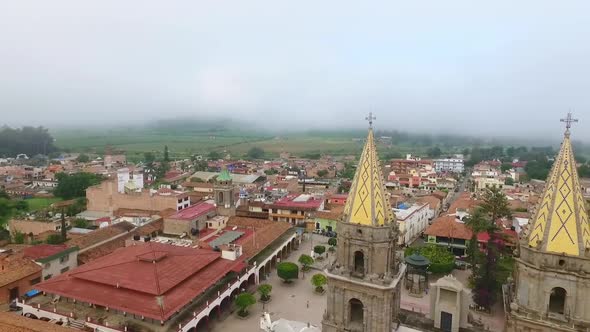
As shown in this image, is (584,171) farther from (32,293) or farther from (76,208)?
(32,293)

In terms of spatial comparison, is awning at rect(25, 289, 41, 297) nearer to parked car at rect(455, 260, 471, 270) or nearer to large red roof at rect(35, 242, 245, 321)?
large red roof at rect(35, 242, 245, 321)

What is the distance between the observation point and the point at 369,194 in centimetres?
1775

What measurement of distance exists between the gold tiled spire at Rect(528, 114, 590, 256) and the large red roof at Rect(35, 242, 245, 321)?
20532 millimetres

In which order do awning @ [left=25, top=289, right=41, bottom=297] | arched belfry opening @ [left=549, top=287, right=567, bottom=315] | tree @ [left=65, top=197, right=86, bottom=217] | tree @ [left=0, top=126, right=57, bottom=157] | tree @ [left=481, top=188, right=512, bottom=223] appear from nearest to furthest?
arched belfry opening @ [left=549, top=287, right=567, bottom=315] < awning @ [left=25, top=289, right=41, bottom=297] < tree @ [left=481, top=188, right=512, bottom=223] < tree @ [left=65, top=197, right=86, bottom=217] < tree @ [left=0, top=126, right=57, bottom=157]

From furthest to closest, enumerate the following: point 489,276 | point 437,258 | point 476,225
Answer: point 437,258 < point 476,225 < point 489,276

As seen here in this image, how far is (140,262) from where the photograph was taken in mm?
30219

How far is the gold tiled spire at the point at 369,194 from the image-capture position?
57.8ft

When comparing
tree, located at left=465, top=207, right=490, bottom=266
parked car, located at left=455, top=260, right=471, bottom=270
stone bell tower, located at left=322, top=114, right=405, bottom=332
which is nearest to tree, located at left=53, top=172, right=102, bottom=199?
parked car, located at left=455, top=260, right=471, bottom=270

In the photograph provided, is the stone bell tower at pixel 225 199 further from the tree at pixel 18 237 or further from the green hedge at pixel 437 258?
the green hedge at pixel 437 258

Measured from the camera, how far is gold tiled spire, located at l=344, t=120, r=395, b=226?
17.6 m

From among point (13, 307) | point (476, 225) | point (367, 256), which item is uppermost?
point (367, 256)

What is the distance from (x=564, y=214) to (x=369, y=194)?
24.2 feet

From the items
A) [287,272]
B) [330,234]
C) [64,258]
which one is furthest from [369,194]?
[330,234]

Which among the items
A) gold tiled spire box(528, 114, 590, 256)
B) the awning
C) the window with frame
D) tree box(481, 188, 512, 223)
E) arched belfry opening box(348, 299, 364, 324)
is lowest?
the awning
